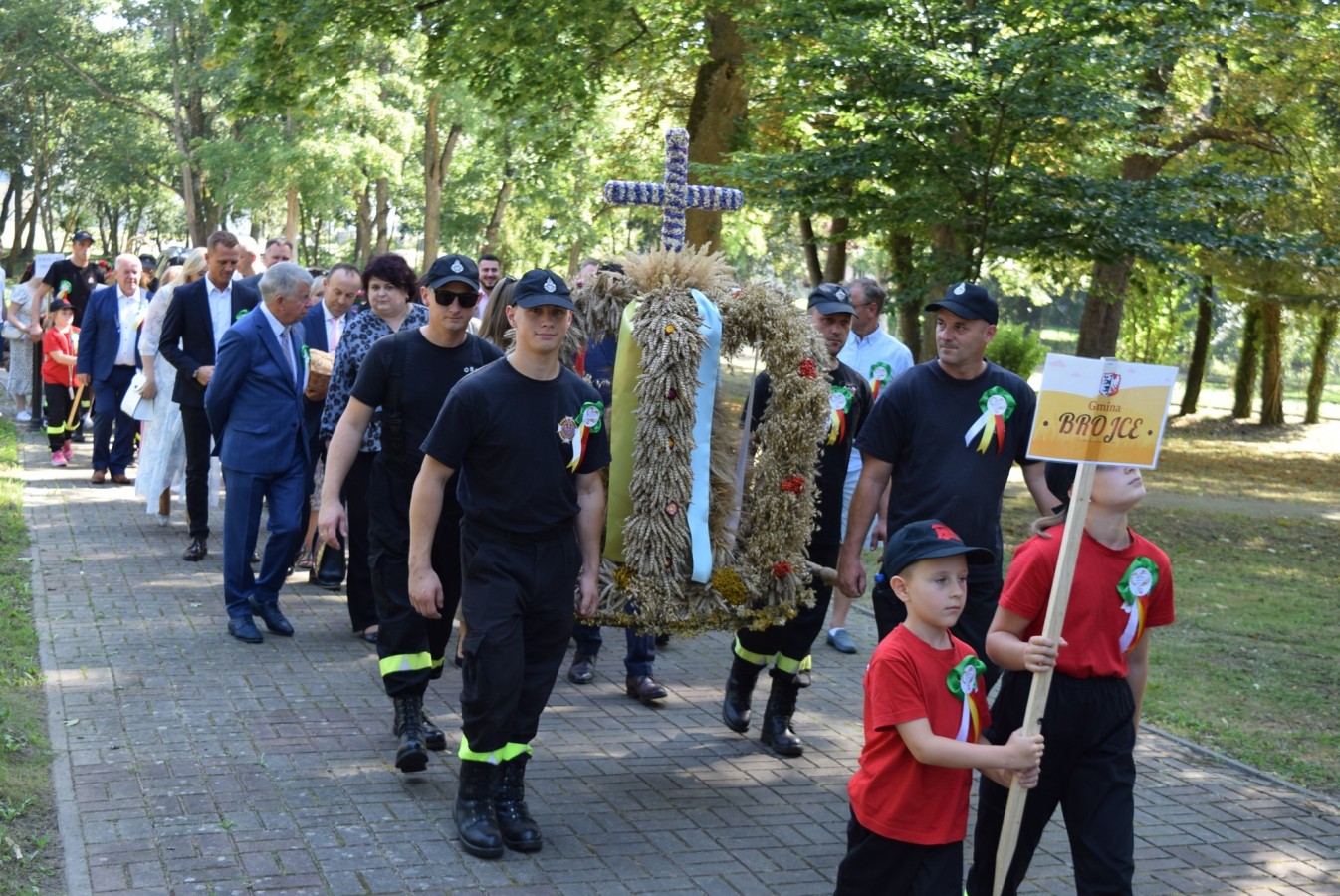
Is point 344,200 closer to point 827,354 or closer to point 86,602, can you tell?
point 86,602

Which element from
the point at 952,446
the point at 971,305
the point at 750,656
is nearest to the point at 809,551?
the point at 750,656

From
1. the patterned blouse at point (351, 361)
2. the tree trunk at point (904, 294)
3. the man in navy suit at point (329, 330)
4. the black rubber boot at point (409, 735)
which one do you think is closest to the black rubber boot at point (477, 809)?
the black rubber boot at point (409, 735)

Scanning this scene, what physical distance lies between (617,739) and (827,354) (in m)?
2.13

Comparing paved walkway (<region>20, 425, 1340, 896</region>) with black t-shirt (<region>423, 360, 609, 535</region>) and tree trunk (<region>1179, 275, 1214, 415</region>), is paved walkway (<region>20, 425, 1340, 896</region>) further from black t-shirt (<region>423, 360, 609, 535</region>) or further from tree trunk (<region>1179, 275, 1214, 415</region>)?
tree trunk (<region>1179, 275, 1214, 415</region>)

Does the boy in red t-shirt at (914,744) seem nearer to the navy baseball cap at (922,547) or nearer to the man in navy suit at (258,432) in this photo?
the navy baseball cap at (922,547)

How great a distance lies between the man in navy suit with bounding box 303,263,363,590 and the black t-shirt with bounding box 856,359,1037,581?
478 cm

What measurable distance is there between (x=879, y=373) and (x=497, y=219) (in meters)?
34.4

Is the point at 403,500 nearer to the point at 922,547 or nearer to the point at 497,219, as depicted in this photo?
the point at 922,547

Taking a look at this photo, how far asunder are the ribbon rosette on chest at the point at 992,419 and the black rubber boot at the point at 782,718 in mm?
1746

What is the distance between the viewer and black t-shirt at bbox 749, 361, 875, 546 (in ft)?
22.5

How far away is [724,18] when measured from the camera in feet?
61.0

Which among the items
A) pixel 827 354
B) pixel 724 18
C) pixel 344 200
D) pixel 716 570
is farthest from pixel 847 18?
pixel 344 200

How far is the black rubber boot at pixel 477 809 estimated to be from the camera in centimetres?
532

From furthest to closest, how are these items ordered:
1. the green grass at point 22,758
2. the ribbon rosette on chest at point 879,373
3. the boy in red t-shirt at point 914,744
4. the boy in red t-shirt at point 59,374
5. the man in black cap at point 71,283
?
the man in black cap at point 71,283 → the boy in red t-shirt at point 59,374 → the ribbon rosette on chest at point 879,373 → the green grass at point 22,758 → the boy in red t-shirt at point 914,744
